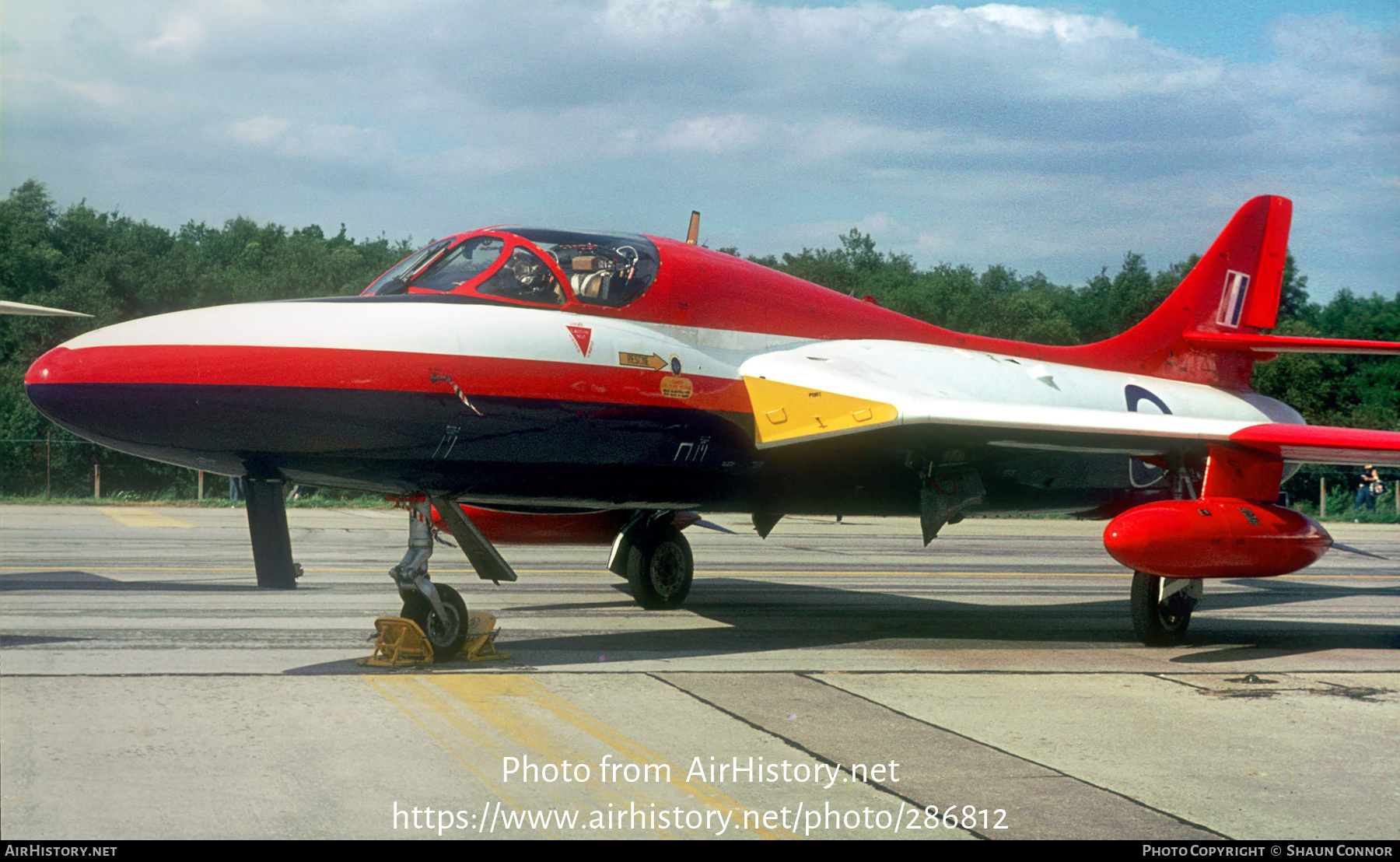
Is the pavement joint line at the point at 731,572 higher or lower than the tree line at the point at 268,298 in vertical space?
lower

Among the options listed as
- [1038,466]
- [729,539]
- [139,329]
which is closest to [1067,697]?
[1038,466]

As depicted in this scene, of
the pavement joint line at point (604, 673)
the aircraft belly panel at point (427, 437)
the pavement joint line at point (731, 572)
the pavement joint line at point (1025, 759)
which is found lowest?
the pavement joint line at point (731, 572)

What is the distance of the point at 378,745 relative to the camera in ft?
21.6

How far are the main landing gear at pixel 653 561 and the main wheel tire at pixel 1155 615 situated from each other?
4.61 metres

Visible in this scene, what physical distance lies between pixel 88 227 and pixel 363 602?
54.0m

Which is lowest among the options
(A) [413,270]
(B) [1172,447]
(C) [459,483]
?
(C) [459,483]

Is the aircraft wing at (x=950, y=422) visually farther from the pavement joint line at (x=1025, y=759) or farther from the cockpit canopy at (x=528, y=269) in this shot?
the pavement joint line at (x=1025, y=759)

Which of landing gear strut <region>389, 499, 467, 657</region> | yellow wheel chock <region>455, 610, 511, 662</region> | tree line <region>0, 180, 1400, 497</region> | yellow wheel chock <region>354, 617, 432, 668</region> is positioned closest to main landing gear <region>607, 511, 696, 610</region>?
yellow wheel chock <region>455, 610, 511, 662</region>

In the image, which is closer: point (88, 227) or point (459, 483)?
point (459, 483)

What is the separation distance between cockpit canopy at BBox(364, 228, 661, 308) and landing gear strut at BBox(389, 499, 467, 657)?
1.82 m

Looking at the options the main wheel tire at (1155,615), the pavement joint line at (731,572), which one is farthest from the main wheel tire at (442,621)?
the main wheel tire at (1155,615)

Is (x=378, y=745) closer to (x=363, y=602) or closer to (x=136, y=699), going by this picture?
(x=136, y=699)

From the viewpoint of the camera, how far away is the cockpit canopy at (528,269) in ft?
32.5

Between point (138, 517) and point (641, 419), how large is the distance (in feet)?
74.2
